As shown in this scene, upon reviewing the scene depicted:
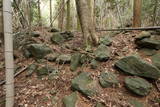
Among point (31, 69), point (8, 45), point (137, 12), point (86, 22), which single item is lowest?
point (31, 69)

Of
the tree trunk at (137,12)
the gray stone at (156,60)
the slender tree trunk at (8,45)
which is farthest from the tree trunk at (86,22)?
the tree trunk at (137,12)

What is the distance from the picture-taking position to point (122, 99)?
9.01 feet

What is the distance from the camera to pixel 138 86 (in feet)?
9.12

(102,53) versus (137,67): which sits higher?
(102,53)

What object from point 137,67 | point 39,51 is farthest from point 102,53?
point 39,51

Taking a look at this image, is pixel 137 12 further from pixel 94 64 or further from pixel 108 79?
pixel 108 79

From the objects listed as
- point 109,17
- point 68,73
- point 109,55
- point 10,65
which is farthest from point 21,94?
point 109,17

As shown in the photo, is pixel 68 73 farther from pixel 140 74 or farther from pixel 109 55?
pixel 140 74

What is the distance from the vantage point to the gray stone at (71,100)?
2.66 m

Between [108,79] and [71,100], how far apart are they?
0.83 metres

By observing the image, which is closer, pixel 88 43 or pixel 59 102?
pixel 59 102

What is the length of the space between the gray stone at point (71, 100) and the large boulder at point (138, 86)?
973mm

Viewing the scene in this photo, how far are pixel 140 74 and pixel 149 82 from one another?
0.74 ft

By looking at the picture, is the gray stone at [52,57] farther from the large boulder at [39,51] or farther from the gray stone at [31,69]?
the gray stone at [31,69]
